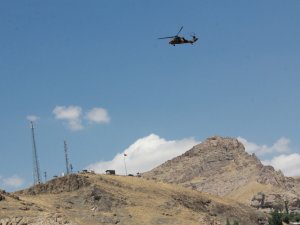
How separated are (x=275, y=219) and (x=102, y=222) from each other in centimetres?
3988

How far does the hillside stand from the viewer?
260ft

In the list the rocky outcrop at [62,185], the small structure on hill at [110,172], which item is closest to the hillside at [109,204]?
the rocky outcrop at [62,185]

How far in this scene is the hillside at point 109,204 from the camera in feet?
260

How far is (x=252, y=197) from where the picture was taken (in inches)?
7692

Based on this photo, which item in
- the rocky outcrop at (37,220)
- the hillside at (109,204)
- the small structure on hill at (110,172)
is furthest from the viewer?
the small structure on hill at (110,172)

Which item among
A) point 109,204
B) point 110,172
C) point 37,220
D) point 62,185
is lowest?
point 37,220

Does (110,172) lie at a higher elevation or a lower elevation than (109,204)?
higher

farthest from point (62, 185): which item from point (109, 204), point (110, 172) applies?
point (110, 172)

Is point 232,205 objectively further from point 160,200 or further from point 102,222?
point 102,222

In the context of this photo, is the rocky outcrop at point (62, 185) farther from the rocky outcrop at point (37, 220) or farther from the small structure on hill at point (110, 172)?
the small structure on hill at point (110, 172)

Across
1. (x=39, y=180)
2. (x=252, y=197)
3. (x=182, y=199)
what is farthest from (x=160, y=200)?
(x=252, y=197)

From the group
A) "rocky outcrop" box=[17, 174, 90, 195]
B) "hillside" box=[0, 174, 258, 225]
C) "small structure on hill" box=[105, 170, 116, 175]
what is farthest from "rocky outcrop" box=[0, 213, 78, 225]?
"small structure on hill" box=[105, 170, 116, 175]

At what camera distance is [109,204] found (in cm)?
9662

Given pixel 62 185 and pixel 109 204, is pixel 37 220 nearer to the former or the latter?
pixel 109 204
